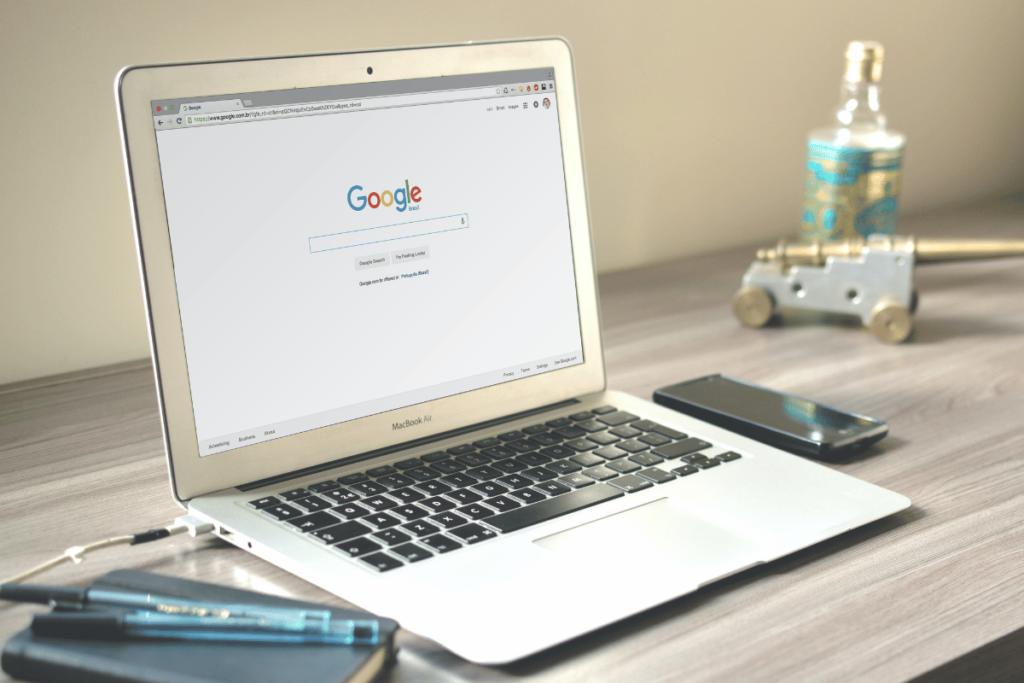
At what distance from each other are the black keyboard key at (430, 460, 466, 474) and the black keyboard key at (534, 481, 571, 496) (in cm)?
6

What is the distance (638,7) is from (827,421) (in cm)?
69

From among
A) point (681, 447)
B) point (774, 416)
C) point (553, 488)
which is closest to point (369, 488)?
point (553, 488)

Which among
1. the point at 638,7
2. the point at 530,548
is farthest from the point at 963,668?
the point at 638,7

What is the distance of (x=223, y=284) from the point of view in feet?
2.07

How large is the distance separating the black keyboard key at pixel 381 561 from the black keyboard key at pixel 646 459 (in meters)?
0.21

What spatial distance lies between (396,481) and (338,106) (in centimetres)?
27

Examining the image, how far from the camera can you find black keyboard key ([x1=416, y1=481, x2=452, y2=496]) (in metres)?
0.62

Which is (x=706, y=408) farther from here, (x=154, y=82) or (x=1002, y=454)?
(x=154, y=82)

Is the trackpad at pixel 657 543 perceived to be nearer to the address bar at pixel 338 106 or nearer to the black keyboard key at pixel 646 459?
the black keyboard key at pixel 646 459

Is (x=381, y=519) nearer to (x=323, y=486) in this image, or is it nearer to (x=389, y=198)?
(x=323, y=486)

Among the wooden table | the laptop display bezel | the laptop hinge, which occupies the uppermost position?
the laptop display bezel

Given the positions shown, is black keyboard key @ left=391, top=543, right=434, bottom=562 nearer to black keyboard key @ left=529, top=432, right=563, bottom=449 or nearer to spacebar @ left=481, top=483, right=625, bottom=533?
spacebar @ left=481, top=483, right=625, bottom=533

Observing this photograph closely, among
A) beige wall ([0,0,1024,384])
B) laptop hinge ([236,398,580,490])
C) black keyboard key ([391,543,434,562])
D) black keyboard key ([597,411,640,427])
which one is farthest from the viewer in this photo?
beige wall ([0,0,1024,384])

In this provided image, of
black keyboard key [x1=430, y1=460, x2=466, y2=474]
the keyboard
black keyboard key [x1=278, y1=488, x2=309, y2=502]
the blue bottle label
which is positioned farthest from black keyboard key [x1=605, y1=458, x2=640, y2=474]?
the blue bottle label
